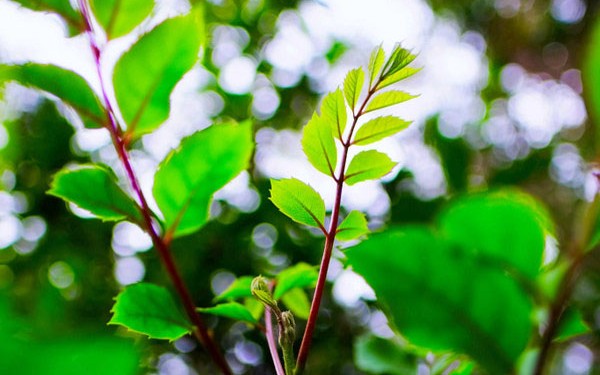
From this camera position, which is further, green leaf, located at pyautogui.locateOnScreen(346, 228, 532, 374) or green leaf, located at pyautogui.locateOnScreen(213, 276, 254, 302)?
green leaf, located at pyautogui.locateOnScreen(213, 276, 254, 302)

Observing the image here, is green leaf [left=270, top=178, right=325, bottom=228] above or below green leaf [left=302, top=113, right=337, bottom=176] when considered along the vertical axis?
below

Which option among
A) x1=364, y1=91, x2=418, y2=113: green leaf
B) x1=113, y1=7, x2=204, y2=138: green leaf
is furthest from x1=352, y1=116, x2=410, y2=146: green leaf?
x1=113, y1=7, x2=204, y2=138: green leaf

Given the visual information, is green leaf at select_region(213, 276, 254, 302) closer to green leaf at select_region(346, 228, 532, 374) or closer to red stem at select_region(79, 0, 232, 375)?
red stem at select_region(79, 0, 232, 375)

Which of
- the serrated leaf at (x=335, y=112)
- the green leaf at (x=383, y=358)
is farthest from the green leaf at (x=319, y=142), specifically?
the green leaf at (x=383, y=358)

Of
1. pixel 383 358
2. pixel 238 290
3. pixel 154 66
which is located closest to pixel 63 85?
pixel 154 66

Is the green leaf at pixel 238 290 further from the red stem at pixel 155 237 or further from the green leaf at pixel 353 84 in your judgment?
the green leaf at pixel 353 84

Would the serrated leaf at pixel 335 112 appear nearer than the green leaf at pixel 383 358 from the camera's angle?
Yes
